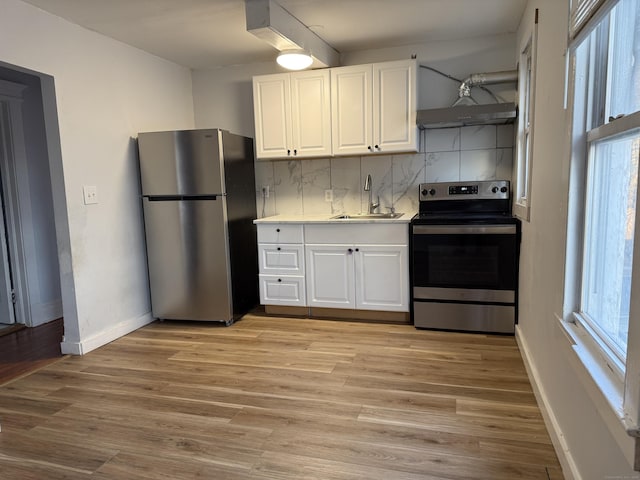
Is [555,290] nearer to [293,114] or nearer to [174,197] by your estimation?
[293,114]

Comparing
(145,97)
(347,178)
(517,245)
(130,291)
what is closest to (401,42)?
(347,178)

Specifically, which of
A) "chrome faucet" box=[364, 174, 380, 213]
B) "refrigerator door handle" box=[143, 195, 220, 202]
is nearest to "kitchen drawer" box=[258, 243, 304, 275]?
"refrigerator door handle" box=[143, 195, 220, 202]

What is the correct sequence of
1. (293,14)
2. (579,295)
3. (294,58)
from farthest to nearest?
(294,58) < (293,14) < (579,295)

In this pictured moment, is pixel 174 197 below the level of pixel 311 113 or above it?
below

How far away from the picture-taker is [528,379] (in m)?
2.43

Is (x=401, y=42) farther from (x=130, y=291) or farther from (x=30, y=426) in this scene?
(x=30, y=426)

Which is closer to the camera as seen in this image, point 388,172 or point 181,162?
point 181,162

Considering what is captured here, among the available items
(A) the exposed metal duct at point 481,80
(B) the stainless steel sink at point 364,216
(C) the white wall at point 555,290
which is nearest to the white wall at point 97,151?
(B) the stainless steel sink at point 364,216

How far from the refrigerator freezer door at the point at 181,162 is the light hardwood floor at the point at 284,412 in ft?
3.91

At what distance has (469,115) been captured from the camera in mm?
3217

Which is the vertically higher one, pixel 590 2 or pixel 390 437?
pixel 590 2

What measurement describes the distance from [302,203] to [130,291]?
1.67 m

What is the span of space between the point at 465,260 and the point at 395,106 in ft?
4.34

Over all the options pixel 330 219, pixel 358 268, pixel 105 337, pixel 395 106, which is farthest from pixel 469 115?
pixel 105 337
